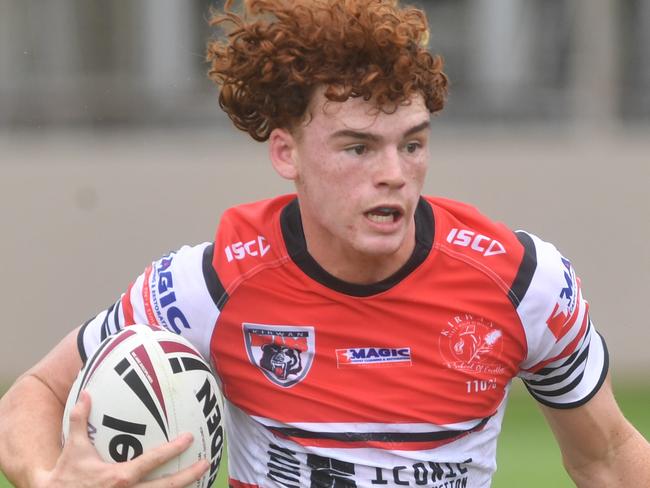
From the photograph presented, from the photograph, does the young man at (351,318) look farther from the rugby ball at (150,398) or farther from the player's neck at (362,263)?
the rugby ball at (150,398)

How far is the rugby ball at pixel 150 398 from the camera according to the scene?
3768mm

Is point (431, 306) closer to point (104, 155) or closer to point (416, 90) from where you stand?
point (416, 90)

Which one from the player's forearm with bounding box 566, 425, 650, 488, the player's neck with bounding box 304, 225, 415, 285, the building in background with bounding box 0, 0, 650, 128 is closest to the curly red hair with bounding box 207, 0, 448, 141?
the player's neck with bounding box 304, 225, 415, 285

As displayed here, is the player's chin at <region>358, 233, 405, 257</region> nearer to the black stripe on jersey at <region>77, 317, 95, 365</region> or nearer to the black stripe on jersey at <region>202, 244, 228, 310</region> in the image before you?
the black stripe on jersey at <region>202, 244, 228, 310</region>

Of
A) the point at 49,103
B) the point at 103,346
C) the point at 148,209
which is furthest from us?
the point at 49,103

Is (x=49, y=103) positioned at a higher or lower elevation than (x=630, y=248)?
higher

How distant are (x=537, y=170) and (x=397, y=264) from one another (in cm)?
779

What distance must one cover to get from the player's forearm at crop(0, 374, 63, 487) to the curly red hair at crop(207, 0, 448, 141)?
109 cm

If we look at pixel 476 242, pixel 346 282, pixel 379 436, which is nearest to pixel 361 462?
pixel 379 436

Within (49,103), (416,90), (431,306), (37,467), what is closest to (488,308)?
(431,306)

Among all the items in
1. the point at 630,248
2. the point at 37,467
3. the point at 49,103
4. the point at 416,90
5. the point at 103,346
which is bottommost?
the point at 630,248

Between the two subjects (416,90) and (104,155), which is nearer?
(416,90)

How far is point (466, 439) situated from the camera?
165 inches

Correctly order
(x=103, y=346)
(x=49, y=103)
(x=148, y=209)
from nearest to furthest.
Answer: (x=103, y=346) → (x=148, y=209) → (x=49, y=103)
